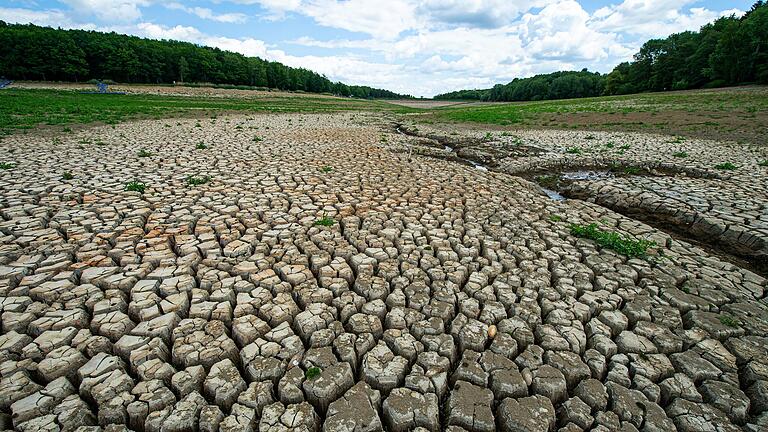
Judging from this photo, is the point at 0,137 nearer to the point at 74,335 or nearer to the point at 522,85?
the point at 74,335

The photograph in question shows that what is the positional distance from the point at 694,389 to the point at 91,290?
17.5 feet

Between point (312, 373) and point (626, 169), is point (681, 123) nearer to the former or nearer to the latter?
point (626, 169)

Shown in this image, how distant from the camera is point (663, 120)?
67.1 ft

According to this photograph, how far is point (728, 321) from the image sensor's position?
360 cm

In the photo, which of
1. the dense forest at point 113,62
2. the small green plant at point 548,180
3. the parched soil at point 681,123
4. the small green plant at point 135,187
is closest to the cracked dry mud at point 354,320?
the small green plant at point 135,187

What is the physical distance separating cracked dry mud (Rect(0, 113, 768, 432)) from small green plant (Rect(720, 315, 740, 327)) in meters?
0.03

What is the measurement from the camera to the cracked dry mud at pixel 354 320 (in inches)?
100

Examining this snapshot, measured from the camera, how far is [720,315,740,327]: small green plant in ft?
11.7

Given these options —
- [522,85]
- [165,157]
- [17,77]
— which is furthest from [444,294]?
[522,85]

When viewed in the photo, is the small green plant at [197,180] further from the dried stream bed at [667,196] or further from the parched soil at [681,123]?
the parched soil at [681,123]

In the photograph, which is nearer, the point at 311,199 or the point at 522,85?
the point at 311,199

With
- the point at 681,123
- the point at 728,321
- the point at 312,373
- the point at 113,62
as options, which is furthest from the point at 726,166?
the point at 113,62

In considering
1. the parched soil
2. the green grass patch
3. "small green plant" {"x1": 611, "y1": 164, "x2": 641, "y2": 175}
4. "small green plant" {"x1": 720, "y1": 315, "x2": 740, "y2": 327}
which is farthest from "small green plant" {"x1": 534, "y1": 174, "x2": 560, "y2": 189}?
the parched soil

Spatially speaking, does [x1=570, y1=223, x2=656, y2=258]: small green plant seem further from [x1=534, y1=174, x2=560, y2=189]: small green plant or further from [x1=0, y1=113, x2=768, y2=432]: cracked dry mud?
→ [x1=534, y1=174, x2=560, y2=189]: small green plant
